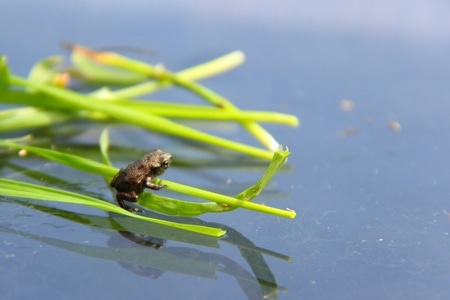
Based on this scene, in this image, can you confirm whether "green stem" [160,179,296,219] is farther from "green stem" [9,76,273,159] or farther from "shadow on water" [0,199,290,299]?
"green stem" [9,76,273,159]

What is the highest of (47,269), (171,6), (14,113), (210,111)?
(171,6)

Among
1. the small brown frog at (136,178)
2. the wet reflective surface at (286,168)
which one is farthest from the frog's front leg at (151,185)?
the wet reflective surface at (286,168)

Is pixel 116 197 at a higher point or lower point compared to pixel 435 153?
lower

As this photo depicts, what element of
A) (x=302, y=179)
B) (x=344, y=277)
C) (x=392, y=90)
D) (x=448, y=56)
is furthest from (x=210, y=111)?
(x=448, y=56)

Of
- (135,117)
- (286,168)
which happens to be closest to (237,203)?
(286,168)

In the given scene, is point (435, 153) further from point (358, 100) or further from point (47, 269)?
point (47, 269)

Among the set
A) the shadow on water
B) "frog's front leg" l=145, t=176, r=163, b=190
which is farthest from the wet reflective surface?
"frog's front leg" l=145, t=176, r=163, b=190

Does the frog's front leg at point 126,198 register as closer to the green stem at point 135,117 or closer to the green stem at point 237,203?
the green stem at point 237,203
